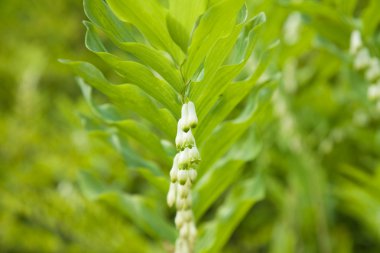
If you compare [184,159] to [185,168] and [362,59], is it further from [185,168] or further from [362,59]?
[362,59]

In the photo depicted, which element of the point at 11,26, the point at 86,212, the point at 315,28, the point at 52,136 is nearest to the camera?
the point at 315,28

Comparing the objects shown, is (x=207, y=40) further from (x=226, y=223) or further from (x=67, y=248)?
(x=67, y=248)

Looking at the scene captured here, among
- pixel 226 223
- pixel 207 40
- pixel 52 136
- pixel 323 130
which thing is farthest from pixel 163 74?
pixel 52 136

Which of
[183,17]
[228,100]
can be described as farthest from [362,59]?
[183,17]

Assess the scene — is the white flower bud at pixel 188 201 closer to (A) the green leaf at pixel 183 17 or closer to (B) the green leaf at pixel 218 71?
(B) the green leaf at pixel 218 71

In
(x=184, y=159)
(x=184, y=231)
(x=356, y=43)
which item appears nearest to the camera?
(x=184, y=159)

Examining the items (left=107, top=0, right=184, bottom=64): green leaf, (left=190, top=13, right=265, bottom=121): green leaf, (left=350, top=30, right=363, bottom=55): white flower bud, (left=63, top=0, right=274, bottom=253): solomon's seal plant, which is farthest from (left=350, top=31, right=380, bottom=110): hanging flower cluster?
(left=107, top=0, right=184, bottom=64): green leaf

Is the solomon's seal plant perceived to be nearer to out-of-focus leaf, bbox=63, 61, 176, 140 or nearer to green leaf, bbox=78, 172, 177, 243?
out-of-focus leaf, bbox=63, 61, 176, 140
